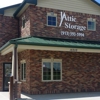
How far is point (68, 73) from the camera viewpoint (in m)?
16.4

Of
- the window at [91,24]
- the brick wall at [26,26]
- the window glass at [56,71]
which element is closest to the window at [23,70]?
the brick wall at [26,26]

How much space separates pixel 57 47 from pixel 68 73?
3.12m

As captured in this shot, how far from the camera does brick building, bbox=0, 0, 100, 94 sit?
50.0 ft

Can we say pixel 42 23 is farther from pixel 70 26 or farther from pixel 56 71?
pixel 56 71

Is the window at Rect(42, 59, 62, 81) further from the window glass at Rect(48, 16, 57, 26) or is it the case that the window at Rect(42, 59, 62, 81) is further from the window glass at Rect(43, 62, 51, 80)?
the window glass at Rect(48, 16, 57, 26)

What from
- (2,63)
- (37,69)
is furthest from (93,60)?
(2,63)

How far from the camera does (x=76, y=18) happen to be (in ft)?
59.1

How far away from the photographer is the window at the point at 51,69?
1566 cm

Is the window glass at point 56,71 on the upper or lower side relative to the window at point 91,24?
lower

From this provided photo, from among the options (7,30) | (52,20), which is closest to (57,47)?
(52,20)

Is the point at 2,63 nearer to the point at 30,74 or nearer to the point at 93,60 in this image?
the point at 30,74

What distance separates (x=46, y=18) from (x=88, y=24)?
13.3 feet

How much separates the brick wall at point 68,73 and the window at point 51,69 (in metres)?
0.25

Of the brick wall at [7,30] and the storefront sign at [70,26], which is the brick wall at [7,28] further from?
the storefront sign at [70,26]
